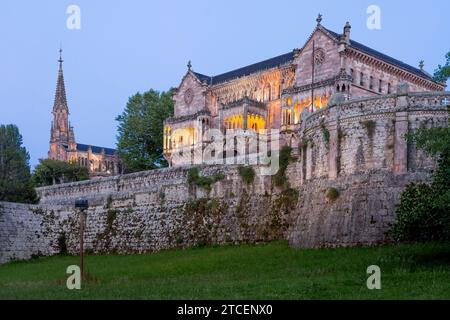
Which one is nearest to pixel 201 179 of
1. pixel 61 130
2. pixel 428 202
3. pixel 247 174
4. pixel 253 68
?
pixel 247 174

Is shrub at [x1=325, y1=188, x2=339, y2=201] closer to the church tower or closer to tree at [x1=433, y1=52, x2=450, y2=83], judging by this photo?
tree at [x1=433, y1=52, x2=450, y2=83]

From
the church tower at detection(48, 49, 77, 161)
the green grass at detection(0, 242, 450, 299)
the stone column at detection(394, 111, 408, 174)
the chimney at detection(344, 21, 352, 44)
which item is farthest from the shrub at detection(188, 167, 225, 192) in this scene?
the church tower at detection(48, 49, 77, 161)

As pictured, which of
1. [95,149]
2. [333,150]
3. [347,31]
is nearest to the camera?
[333,150]

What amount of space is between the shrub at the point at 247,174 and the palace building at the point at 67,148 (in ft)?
400

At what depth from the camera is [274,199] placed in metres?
40.3

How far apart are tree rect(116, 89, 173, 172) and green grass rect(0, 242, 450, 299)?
53980 millimetres

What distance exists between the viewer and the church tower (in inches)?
6688

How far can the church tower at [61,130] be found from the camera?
170 metres

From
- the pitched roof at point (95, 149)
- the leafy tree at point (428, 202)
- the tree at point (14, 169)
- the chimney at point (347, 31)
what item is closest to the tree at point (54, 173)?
the tree at point (14, 169)

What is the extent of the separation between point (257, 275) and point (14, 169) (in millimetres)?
50153

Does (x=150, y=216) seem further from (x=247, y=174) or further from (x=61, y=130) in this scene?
(x=61, y=130)

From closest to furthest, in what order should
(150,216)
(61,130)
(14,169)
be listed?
(150,216) → (14,169) → (61,130)

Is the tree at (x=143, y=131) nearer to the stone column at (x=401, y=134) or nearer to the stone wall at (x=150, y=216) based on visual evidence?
the stone wall at (x=150, y=216)

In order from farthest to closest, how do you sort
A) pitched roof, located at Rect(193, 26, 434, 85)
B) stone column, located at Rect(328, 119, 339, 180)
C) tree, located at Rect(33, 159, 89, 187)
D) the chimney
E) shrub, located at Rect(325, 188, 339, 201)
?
tree, located at Rect(33, 159, 89, 187), pitched roof, located at Rect(193, 26, 434, 85), the chimney, stone column, located at Rect(328, 119, 339, 180), shrub, located at Rect(325, 188, 339, 201)
